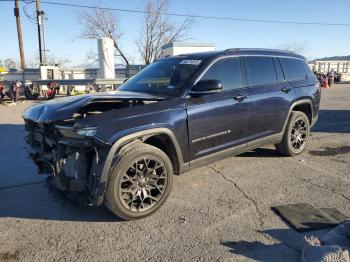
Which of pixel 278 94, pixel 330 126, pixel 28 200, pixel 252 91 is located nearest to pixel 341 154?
pixel 278 94

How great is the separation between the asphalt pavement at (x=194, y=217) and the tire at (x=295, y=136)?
211mm

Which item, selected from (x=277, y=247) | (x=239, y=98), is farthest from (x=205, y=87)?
(x=277, y=247)

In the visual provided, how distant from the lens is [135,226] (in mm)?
3809

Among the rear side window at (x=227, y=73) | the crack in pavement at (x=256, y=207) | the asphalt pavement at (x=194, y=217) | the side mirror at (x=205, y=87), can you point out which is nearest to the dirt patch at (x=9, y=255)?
the asphalt pavement at (x=194, y=217)

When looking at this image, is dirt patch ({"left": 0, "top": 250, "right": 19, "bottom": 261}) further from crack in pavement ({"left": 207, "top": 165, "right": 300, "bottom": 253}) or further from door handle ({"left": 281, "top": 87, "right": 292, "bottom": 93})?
door handle ({"left": 281, "top": 87, "right": 292, "bottom": 93})

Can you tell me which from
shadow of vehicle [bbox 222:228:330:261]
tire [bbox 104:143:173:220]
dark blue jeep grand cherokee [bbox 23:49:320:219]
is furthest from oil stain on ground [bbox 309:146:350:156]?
tire [bbox 104:143:173:220]

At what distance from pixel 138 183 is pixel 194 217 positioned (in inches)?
30.0

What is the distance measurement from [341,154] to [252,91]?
8.33 ft

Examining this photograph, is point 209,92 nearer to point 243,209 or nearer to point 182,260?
point 243,209

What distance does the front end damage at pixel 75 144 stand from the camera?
3.59m

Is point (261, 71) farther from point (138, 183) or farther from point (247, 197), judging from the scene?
point (138, 183)

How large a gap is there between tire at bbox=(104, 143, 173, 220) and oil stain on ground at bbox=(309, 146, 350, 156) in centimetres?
365

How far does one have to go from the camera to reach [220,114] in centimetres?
467

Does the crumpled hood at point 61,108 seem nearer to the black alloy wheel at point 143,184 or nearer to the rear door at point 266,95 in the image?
the black alloy wheel at point 143,184
